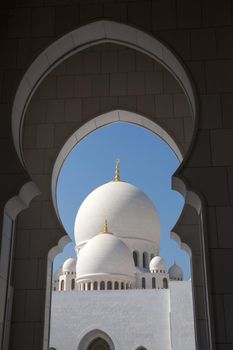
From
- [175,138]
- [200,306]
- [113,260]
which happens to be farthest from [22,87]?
[113,260]

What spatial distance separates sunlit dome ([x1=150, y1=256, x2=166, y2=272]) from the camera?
2802 centimetres

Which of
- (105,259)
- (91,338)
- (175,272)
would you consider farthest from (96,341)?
(175,272)

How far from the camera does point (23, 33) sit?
408 centimetres

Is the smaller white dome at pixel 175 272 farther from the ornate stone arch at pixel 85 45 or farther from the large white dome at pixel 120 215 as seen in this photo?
the ornate stone arch at pixel 85 45

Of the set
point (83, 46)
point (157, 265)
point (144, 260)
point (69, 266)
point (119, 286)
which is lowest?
point (83, 46)

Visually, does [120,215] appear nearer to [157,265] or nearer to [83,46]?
[157,265]

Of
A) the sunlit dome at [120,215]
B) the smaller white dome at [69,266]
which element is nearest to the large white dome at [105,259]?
the sunlit dome at [120,215]

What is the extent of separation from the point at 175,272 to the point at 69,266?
315 inches

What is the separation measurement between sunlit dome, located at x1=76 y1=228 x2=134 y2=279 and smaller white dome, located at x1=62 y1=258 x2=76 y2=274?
13.3 ft

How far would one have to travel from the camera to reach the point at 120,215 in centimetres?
2992

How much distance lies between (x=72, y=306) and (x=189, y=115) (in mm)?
19114

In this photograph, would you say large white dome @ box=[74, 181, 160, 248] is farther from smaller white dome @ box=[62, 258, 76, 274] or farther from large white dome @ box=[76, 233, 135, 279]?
large white dome @ box=[76, 233, 135, 279]

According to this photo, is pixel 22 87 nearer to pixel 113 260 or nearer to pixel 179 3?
pixel 179 3

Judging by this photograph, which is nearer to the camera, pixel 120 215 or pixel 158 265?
pixel 158 265
